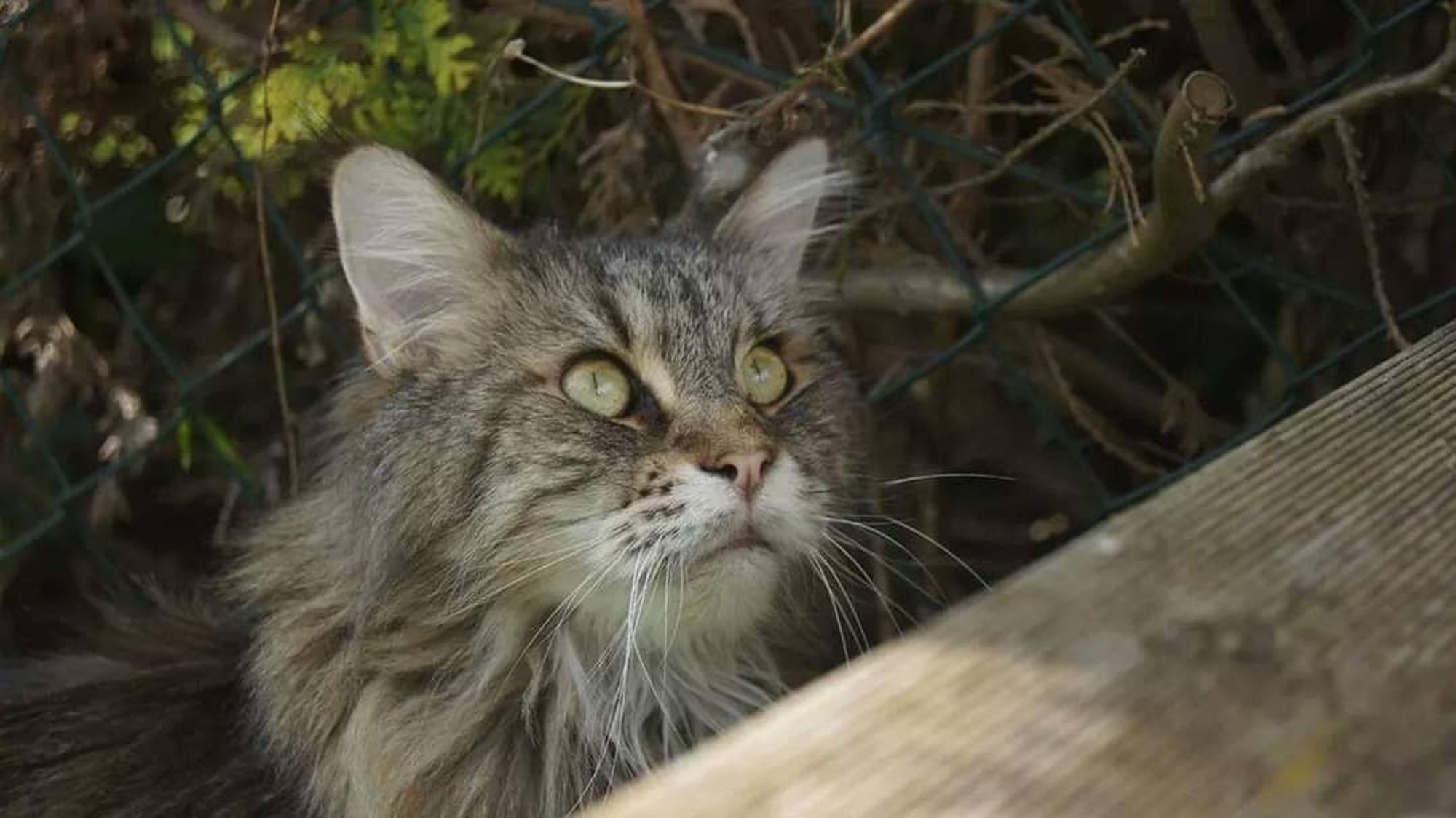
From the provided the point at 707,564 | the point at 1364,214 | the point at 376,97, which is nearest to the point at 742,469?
the point at 707,564

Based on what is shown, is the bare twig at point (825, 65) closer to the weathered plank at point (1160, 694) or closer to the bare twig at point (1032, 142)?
the bare twig at point (1032, 142)

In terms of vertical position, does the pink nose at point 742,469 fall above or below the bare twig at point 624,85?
below

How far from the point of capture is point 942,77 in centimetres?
281

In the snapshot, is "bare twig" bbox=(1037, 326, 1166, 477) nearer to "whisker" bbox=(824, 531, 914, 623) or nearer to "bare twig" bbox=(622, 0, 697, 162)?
"whisker" bbox=(824, 531, 914, 623)

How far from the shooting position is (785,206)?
8.05 feet

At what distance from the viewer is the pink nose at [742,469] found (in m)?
1.88

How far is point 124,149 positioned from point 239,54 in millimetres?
357

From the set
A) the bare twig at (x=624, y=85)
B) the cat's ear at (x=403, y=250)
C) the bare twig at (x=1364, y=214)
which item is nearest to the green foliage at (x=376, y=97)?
the bare twig at (x=624, y=85)

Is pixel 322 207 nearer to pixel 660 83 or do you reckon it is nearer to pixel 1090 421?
pixel 660 83

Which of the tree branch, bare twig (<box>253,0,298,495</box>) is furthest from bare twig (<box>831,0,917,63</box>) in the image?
bare twig (<box>253,0,298,495</box>)

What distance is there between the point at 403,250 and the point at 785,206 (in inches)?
24.4

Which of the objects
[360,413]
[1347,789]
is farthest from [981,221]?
[1347,789]

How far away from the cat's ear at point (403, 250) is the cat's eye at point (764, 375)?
1.23 ft

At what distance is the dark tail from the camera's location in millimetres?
2064
